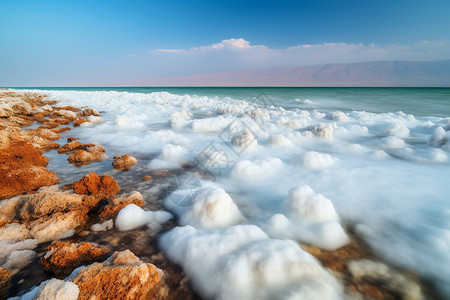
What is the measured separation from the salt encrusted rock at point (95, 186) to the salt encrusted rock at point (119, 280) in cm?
168

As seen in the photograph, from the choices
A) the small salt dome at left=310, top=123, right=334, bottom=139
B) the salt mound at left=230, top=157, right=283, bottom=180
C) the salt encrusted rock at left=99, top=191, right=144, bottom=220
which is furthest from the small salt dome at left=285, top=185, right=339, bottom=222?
the small salt dome at left=310, top=123, right=334, bottom=139

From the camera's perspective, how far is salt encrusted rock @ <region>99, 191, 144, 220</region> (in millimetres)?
2628

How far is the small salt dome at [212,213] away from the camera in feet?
8.11

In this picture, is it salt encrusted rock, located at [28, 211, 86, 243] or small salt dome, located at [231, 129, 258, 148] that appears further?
small salt dome, located at [231, 129, 258, 148]

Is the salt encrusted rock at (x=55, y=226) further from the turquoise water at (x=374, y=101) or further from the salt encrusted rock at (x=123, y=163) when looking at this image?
the turquoise water at (x=374, y=101)

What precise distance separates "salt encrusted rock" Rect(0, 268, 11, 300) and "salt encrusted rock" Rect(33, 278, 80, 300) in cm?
66

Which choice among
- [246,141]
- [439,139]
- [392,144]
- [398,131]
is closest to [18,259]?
[246,141]

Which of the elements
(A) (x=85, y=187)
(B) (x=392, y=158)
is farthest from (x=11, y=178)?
(B) (x=392, y=158)

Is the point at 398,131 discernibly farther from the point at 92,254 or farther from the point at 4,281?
the point at 4,281

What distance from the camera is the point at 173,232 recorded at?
2.30 metres

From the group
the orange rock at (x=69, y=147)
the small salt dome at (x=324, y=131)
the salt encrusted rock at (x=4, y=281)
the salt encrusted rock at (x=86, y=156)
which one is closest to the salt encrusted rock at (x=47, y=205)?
the salt encrusted rock at (x=4, y=281)

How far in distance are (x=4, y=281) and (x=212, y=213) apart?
1.95 metres

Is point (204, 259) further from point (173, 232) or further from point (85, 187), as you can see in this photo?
point (85, 187)

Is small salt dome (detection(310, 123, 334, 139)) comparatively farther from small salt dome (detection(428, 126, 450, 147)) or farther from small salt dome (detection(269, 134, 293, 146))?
small salt dome (detection(428, 126, 450, 147))
